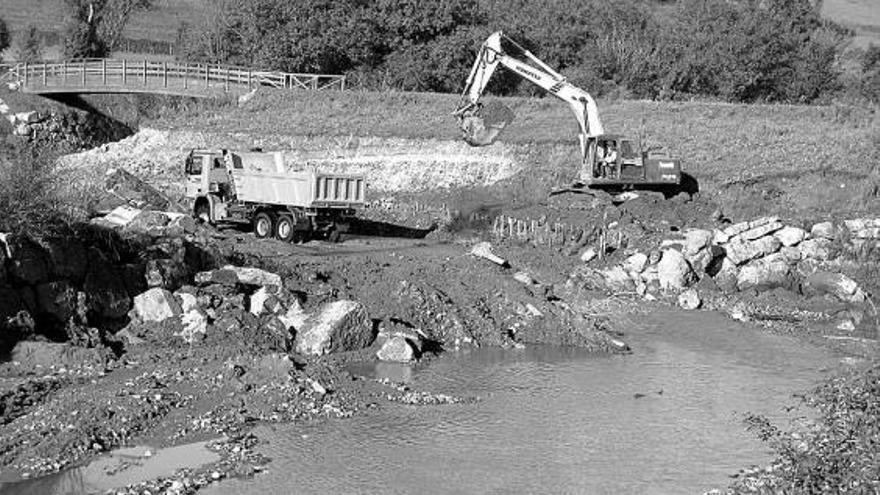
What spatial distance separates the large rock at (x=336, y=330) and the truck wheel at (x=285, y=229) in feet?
25.5

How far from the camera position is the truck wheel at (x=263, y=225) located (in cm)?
2816

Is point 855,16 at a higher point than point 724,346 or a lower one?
higher

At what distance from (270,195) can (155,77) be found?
2571cm

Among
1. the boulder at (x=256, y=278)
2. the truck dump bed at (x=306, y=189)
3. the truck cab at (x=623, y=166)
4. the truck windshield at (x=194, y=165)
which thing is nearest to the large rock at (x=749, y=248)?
the truck cab at (x=623, y=166)

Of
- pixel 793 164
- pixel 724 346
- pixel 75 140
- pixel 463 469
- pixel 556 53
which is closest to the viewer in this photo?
pixel 463 469

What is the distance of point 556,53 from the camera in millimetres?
60250

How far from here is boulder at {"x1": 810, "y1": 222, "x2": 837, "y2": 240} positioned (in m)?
28.3

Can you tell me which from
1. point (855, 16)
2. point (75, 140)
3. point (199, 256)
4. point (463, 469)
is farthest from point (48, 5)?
point (463, 469)

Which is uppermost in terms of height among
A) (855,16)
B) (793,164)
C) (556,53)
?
(855,16)

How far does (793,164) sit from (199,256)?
72.0 feet

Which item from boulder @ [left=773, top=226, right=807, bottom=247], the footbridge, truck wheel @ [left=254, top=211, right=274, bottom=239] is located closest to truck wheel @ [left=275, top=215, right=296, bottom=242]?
truck wheel @ [left=254, top=211, right=274, bottom=239]

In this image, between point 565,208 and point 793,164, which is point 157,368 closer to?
point 565,208

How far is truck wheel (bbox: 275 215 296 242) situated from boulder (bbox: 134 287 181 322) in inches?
318

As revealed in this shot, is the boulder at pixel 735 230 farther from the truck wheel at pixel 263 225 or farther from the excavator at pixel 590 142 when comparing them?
the truck wheel at pixel 263 225
